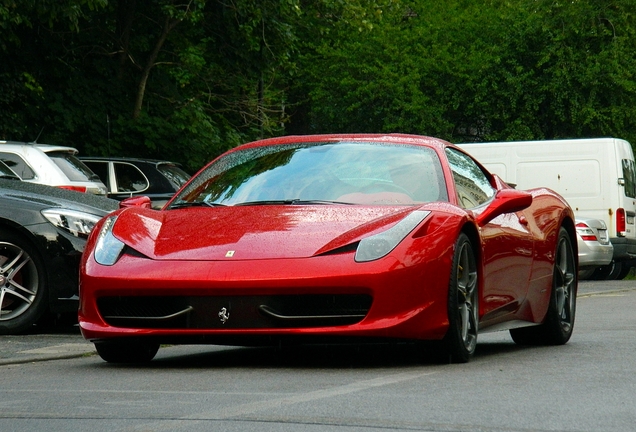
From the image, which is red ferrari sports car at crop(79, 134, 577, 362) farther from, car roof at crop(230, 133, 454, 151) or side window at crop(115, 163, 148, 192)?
side window at crop(115, 163, 148, 192)

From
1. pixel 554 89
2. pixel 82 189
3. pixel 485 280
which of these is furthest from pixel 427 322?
pixel 554 89

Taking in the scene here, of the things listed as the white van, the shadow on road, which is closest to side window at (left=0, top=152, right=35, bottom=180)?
the shadow on road

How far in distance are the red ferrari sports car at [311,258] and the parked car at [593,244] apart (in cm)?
1585

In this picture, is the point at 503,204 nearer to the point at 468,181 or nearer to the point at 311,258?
the point at 468,181

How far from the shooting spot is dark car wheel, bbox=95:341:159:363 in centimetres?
776

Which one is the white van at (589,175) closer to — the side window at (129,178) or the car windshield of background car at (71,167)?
the side window at (129,178)

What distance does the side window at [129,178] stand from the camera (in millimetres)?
21237

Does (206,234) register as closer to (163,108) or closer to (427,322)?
(427,322)

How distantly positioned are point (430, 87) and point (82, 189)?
32208 millimetres

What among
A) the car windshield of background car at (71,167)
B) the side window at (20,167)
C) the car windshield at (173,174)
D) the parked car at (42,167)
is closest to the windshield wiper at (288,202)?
the parked car at (42,167)

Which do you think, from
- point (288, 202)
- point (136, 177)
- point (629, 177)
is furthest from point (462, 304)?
point (629, 177)

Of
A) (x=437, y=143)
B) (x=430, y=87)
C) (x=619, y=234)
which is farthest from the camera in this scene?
(x=430, y=87)

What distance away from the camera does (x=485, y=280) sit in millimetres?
7949

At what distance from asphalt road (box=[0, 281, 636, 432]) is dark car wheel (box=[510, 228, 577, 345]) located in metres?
0.18
